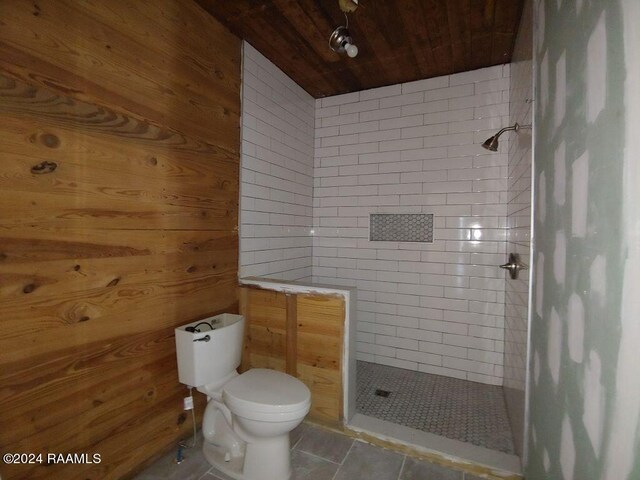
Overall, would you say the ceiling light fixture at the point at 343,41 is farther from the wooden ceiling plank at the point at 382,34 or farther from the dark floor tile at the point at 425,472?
the dark floor tile at the point at 425,472

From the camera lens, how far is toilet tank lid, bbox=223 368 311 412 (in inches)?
56.7

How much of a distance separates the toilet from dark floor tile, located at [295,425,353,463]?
0.73ft

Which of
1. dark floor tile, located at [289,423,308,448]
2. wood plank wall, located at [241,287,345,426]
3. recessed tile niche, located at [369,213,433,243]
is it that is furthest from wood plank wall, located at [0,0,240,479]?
recessed tile niche, located at [369,213,433,243]

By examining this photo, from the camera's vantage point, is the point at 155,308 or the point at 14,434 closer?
the point at 14,434

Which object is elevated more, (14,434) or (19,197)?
(19,197)

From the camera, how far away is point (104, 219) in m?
1.40

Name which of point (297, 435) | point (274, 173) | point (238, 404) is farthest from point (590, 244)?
point (274, 173)

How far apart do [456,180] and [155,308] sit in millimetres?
2348

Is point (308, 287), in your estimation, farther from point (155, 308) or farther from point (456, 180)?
point (456, 180)

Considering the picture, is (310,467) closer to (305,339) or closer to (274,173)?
(305,339)

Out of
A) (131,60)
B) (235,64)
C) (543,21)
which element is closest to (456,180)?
(543,21)

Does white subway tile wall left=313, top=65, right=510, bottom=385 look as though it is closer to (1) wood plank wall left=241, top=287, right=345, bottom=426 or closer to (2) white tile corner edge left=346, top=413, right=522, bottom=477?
(2) white tile corner edge left=346, top=413, right=522, bottom=477

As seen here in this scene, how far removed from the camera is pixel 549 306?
1.15 metres

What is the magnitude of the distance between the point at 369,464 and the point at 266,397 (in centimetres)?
72
